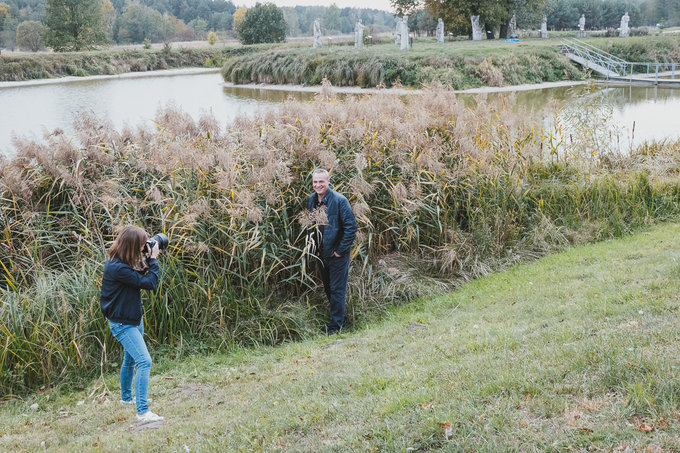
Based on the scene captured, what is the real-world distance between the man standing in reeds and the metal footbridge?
29494 mm

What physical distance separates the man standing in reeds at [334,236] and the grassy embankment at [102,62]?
28872mm

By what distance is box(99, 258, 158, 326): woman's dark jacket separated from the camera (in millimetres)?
4539

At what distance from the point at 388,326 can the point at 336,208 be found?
1.47m

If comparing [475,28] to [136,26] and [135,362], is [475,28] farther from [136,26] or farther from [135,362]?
[136,26]

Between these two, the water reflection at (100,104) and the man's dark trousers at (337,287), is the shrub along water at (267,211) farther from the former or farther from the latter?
the water reflection at (100,104)

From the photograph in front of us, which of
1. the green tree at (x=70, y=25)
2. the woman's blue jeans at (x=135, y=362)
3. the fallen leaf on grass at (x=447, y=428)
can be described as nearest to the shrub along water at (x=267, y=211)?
the woman's blue jeans at (x=135, y=362)

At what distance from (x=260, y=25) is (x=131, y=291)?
219ft

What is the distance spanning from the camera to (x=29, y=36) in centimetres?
5912

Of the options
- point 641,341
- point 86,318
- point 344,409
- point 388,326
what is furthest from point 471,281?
point 86,318

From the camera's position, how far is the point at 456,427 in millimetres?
3342

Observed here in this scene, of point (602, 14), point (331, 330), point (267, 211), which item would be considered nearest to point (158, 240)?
point (267, 211)

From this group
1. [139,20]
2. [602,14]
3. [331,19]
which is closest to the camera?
[602,14]

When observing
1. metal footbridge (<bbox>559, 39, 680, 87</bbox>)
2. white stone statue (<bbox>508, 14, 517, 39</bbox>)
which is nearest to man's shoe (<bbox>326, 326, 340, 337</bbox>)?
metal footbridge (<bbox>559, 39, 680, 87</bbox>)

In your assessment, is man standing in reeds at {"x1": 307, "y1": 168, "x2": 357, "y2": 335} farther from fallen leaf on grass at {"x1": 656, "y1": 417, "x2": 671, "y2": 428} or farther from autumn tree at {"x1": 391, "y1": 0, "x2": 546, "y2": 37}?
autumn tree at {"x1": 391, "y1": 0, "x2": 546, "y2": 37}
